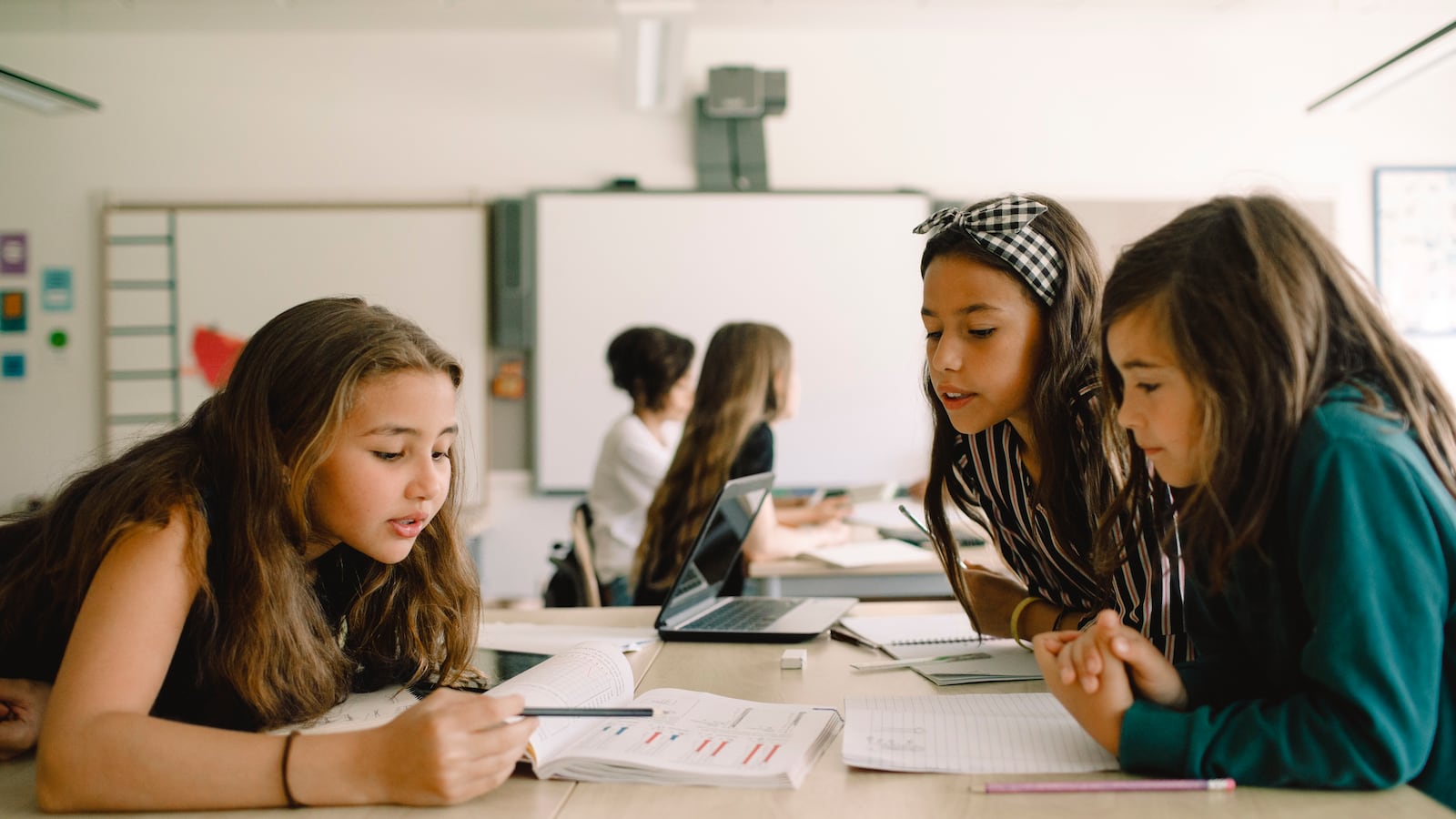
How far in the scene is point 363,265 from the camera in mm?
4141

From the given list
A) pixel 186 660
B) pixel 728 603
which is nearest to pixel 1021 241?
pixel 728 603

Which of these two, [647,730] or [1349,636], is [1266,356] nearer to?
[1349,636]

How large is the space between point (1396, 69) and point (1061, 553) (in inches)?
116

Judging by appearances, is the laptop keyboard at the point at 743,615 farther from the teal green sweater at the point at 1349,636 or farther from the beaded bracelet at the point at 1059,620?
the teal green sweater at the point at 1349,636

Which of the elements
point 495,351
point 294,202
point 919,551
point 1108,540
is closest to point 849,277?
point 495,351

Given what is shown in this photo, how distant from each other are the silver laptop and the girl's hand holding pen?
2.08 feet

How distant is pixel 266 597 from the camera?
39.8 inches

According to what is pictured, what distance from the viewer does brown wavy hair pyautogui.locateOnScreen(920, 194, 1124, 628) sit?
126 cm

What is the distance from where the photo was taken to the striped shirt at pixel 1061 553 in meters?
1.19

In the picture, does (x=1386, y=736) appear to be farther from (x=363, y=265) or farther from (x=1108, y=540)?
(x=363, y=265)

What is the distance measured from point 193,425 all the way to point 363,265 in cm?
323

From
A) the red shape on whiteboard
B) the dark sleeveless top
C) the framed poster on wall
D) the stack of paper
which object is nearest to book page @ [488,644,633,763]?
the dark sleeveless top

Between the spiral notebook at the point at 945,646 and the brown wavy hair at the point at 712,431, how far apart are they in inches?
32.5

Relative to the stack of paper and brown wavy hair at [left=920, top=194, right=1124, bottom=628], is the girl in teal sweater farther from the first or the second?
the stack of paper
